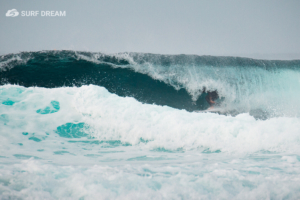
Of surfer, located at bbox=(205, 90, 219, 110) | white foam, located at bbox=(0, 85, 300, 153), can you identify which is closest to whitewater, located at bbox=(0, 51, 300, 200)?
white foam, located at bbox=(0, 85, 300, 153)

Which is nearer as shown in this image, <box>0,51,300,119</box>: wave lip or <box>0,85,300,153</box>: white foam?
<box>0,85,300,153</box>: white foam

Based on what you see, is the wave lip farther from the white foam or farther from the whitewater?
Result: the white foam

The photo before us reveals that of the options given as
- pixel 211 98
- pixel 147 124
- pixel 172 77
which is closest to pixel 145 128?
pixel 147 124

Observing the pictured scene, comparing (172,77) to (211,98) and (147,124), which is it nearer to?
(211,98)

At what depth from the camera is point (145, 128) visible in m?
3.33

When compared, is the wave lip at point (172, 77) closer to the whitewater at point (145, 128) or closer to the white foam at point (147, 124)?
the whitewater at point (145, 128)

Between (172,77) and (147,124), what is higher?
(172,77)

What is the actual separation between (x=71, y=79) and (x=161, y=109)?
8.10ft

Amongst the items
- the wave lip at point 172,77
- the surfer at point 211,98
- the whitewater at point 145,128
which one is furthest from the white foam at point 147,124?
the surfer at point 211,98

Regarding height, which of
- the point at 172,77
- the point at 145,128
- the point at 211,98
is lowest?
the point at 145,128

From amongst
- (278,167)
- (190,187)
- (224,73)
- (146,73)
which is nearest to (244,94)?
(224,73)

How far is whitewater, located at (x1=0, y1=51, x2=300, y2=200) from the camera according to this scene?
1.65 metres

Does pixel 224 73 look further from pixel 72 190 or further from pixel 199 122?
pixel 72 190

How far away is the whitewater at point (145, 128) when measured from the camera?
5.40 feet
